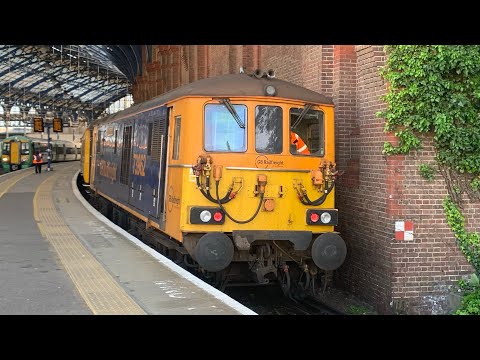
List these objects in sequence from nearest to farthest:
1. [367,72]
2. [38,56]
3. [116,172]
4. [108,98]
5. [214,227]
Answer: [214,227]
[367,72]
[116,172]
[38,56]
[108,98]

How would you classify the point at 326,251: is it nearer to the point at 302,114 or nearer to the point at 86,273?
the point at 302,114

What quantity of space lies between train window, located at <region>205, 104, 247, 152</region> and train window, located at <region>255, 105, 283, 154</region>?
186 millimetres

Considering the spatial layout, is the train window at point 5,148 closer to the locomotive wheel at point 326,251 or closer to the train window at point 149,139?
Answer: the train window at point 149,139

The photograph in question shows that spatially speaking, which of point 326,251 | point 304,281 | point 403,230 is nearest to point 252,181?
point 326,251

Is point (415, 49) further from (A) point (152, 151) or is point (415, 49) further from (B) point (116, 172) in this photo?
(B) point (116, 172)

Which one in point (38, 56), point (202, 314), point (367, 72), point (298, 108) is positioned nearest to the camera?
point (202, 314)

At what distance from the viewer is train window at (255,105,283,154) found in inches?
340

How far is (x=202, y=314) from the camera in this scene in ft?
20.7

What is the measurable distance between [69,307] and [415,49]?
18.8 feet

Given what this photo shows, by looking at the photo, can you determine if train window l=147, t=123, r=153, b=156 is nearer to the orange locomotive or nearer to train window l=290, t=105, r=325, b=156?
the orange locomotive

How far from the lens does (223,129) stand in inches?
337

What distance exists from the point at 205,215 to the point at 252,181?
0.78 m

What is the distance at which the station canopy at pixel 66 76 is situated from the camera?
51781 millimetres

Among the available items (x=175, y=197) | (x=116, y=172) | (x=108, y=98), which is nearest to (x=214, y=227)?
(x=175, y=197)
